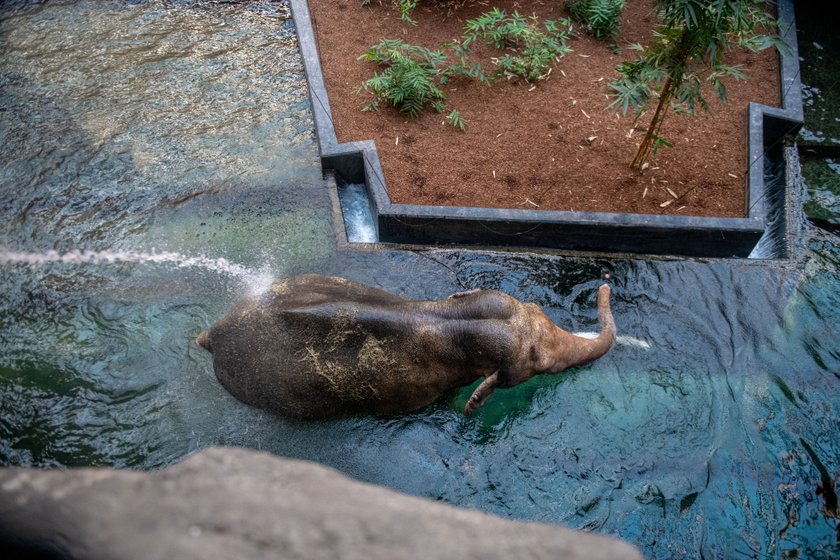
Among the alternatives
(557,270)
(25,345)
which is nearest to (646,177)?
(557,270)

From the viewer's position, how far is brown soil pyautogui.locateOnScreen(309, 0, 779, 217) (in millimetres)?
8664

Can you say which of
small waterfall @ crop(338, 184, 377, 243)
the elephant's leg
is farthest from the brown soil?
the elephant's leg

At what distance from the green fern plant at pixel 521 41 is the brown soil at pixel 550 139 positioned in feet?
0.70

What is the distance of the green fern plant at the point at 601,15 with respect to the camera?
10.5 m

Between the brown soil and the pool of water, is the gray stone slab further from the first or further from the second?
the brown soil

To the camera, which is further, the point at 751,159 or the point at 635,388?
the point at 751,159

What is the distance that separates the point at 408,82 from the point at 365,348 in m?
4.79

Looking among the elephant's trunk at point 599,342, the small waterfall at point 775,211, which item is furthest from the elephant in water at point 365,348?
the small waterfall at point 775,211

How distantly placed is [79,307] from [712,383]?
22.5ft

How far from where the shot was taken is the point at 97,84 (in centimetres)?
990

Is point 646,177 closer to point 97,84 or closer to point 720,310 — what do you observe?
point 720,310

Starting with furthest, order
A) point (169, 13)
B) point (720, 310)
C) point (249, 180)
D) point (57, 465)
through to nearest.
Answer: point (169, 13)
point (249, 180)
point (720, 310)
point (57, 465)

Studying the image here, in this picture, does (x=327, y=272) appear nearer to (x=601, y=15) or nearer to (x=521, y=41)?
(x=521, y=41)

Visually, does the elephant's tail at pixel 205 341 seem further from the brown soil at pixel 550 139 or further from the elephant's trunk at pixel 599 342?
the elephant's trunk at pixel 599 342
